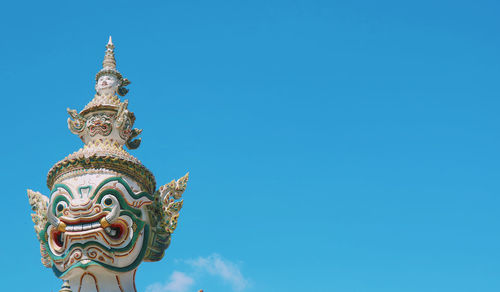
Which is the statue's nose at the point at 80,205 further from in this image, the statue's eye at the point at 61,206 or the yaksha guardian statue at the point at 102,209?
the statue's eye at the point at 61,206

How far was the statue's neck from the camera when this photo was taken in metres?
24.4

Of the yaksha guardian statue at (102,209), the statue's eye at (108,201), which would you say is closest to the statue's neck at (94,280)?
the yaksha guardian statue at (102,209)

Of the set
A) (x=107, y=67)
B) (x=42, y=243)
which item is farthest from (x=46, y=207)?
(x=107, y=67)

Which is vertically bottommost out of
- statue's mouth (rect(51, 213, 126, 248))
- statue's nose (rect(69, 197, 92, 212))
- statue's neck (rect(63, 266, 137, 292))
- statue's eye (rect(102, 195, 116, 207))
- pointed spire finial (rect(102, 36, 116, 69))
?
statue's neck (rect(63, 266, 137, 292))

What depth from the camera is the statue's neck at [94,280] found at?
80.1 ft

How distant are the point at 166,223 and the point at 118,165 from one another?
244 cm

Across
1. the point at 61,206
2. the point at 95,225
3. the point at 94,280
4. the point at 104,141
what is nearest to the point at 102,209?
the point at 95,225

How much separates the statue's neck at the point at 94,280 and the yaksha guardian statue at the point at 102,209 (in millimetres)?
28

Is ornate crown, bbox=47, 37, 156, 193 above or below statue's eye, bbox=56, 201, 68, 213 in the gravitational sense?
above

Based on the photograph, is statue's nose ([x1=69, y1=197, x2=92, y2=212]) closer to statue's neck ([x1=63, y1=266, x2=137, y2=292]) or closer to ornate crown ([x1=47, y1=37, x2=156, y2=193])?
ornate crown ([x1=47, y1=37, x2=156, y2=193])

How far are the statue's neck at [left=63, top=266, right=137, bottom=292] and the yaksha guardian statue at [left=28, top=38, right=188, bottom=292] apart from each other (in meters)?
0.03

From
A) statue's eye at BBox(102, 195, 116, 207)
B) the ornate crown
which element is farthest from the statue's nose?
the ornate crown

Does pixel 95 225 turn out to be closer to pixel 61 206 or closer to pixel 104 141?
pixel 61 206

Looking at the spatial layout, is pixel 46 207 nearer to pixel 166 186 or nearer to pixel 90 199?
pixel 90 199
